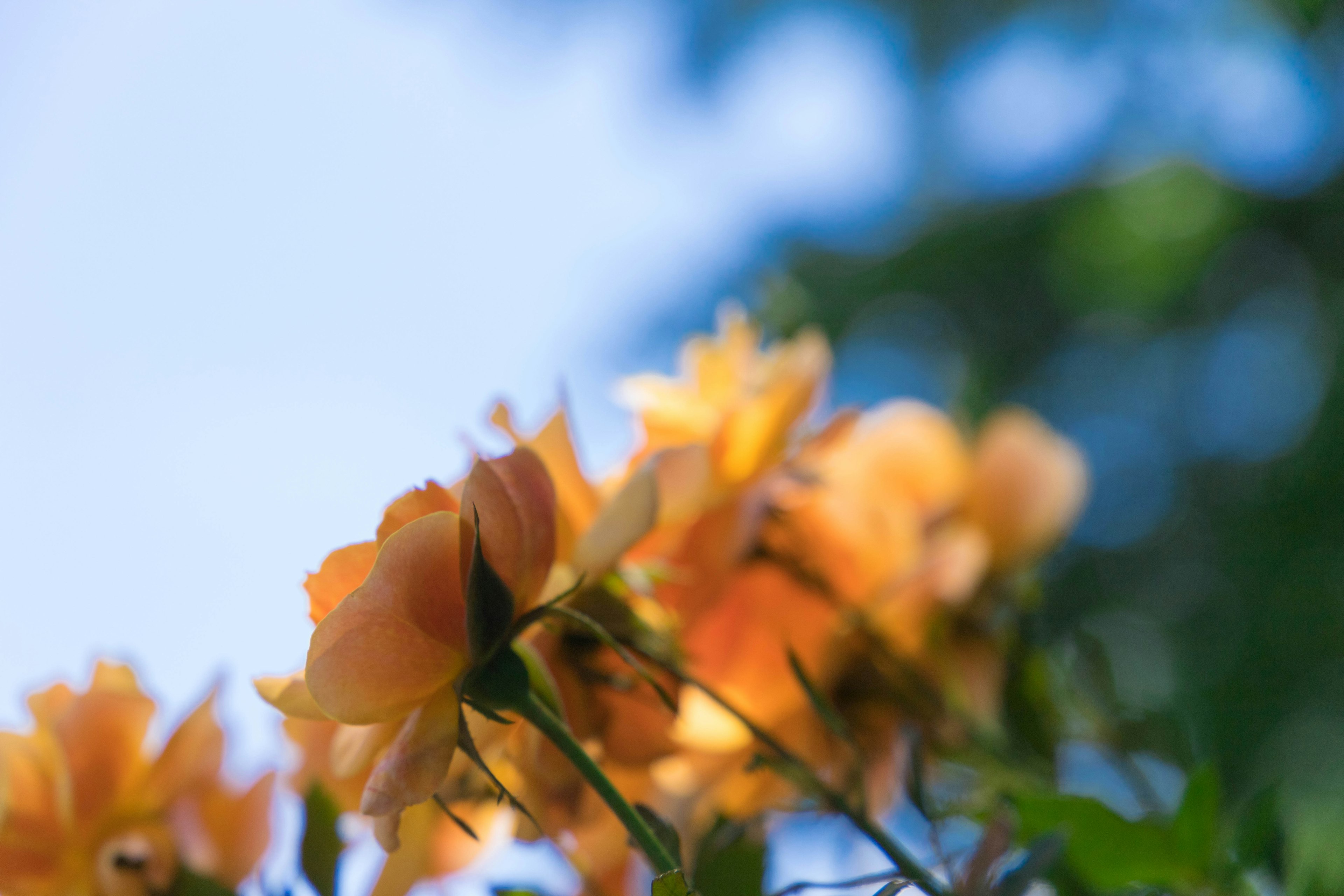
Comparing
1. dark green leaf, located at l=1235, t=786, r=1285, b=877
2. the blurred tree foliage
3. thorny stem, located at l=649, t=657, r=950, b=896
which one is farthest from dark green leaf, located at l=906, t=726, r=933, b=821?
the blurred tree foliage

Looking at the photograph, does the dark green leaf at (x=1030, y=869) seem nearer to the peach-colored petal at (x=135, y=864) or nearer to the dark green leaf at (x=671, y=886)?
the dark green leaf at (x=671, y=886)

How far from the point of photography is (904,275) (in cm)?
256

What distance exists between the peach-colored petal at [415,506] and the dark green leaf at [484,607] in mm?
10

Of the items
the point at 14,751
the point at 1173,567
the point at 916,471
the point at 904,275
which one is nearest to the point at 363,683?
the point at 14,751

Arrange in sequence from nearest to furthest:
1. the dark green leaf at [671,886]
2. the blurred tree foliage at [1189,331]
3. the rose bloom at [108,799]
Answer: the dark green leaf at [671,886] → the rose bloom at [108,799] → the blurred tree foliage at [1189,331]

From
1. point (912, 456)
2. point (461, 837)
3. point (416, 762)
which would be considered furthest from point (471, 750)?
point (912, 456)

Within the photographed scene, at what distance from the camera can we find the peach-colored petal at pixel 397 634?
155 mm

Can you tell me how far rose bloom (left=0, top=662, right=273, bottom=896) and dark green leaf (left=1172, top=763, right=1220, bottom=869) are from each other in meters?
0.22

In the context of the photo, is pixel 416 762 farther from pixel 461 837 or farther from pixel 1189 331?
pixel 1189 331

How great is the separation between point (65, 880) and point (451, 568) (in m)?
0.15

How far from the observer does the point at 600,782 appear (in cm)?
15

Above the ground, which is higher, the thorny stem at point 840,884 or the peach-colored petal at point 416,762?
the peach-colored petal at point 416,762

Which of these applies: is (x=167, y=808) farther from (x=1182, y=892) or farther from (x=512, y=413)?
(x=1182, y=892)

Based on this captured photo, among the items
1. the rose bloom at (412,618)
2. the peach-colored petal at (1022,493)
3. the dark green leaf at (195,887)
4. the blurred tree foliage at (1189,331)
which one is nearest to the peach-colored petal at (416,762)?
the rose bloom at (412,618)
